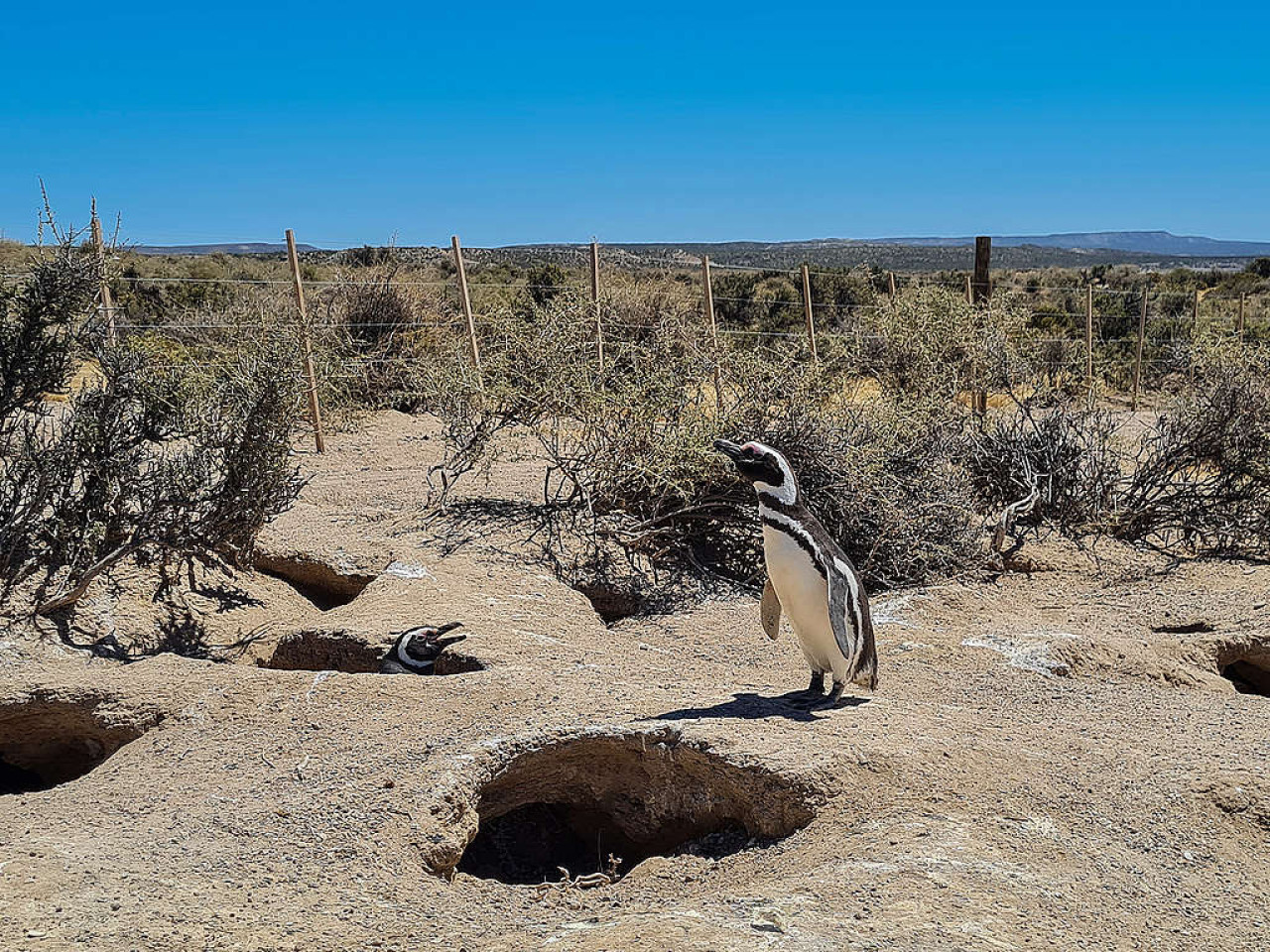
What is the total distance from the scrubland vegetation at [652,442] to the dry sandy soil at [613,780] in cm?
67

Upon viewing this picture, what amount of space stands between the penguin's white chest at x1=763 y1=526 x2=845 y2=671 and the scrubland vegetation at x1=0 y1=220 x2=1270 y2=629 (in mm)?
2711

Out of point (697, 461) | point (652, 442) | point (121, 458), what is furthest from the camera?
point (652, 442)

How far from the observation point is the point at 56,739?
579 centimetres

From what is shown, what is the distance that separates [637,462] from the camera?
27.3 feet

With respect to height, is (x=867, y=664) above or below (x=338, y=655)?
above

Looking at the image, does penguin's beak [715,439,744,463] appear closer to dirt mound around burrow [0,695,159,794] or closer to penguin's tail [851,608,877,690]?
penguin's tail [851,608,877,690]

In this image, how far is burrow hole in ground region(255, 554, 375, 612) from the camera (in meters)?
7.71

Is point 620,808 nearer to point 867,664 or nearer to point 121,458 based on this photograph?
point 867,664

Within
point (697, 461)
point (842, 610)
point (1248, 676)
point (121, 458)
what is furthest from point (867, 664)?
point (121, 458)

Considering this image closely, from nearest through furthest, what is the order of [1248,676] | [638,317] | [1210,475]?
[1248,676]
[1210,475]
[638,317]

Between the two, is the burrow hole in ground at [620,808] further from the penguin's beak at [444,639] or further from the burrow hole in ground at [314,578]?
the burrow hole in ground at [314,578]

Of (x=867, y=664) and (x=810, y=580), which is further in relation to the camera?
(x=867, y=664)

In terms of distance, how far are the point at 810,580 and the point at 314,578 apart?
4041mm

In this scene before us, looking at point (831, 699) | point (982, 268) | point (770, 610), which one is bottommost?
point (831, 699)
